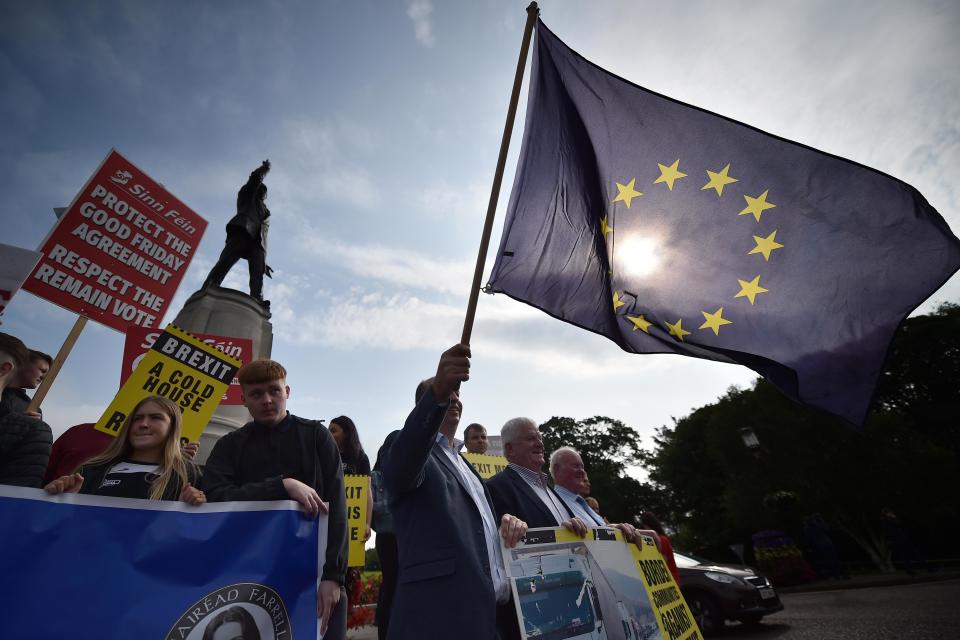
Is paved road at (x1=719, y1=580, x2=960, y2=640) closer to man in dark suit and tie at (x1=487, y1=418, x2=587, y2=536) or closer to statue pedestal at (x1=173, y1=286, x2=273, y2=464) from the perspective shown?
man in dark suit and tie at (x1=487, y1=418, x2=587, y2=536)

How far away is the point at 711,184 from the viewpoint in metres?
3.57

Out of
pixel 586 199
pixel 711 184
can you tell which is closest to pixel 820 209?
pixel 711 184

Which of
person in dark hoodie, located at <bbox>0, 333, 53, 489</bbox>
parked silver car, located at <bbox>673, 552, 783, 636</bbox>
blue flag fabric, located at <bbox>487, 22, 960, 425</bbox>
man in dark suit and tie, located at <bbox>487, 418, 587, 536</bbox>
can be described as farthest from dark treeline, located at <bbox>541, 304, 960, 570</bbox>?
person in dark hoodie, located at <bbox>0, 333, 53, 489</bbox>

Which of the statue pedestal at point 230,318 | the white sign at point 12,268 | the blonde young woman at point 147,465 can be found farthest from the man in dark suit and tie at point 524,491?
the statue pedestal at point 230,318

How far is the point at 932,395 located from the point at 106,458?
32829 mm

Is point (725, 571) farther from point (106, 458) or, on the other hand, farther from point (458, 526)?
point (106, 458)

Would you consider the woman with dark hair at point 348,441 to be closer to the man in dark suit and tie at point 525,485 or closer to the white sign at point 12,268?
the man in dark suit and tie at point 525,485

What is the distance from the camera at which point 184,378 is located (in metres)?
4.09

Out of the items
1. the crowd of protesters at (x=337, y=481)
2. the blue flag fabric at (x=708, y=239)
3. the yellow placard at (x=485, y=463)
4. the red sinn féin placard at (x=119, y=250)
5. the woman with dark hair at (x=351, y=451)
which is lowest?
the crowd of protesters at (x=337, y=481)

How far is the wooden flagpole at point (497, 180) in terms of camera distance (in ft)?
7.65

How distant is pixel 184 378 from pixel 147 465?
2.02 metres

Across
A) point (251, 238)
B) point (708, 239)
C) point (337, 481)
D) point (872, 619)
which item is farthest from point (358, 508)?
point (872, 619)

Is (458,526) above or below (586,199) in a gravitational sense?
below

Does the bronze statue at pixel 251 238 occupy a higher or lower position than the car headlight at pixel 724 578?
higher
